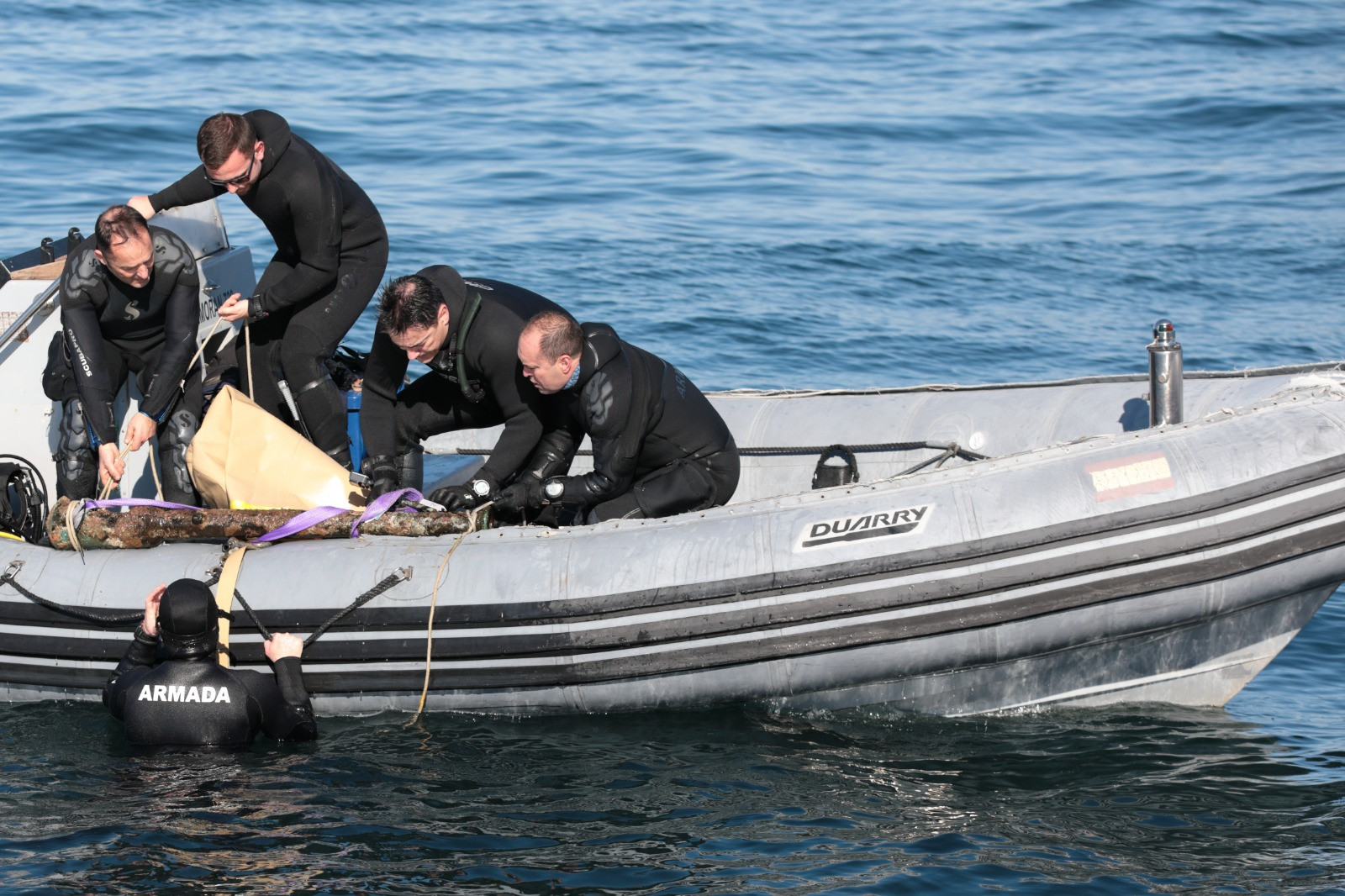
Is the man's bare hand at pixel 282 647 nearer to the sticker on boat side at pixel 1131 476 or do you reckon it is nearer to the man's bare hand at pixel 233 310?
the man's bare hand at pixel 233 310

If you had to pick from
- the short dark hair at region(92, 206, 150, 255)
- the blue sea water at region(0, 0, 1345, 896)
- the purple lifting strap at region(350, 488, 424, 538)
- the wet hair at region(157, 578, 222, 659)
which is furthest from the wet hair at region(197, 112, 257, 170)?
the blue sea water at region(0, 0, 1345, 896)

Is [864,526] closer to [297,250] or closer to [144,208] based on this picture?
[297,250]

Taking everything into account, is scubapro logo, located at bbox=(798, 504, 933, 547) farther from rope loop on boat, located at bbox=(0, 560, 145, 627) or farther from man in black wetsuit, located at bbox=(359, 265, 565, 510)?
rope loop on boat, located at bbox=(0, 560, 145, 627)

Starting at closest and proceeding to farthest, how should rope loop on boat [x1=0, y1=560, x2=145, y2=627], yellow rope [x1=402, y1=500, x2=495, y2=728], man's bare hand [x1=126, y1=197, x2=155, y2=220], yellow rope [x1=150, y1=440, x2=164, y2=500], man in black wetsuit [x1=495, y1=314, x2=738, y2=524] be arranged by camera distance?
man in black wetsuit [x1=495, y1=314, x2=738, y2=524] < yellow rope [x1=402, y1=500, x2=495, y2=728] < rope loop on boat [x1=0, y1=560, x2=145, y2=627] < man's bare hand [x1=126, y1=197, x2=155, y2=220] < yellow rope [x1=150, y1=440, x2=164, y2=500]

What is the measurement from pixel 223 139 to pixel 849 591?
2.57 meters

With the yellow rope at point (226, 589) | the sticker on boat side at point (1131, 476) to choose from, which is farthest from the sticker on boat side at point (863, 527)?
the yellow rope at point (226, 589)

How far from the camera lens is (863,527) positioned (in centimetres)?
481

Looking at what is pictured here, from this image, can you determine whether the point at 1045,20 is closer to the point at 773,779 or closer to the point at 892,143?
the point at 892,143

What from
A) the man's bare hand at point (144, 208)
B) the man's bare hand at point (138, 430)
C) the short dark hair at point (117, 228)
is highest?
the man's bare hand at point (144, 208)

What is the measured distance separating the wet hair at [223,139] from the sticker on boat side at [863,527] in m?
2.30

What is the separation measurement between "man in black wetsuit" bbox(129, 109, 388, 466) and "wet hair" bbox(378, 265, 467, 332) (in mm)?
597

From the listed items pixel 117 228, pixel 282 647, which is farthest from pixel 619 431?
pixel 117 228

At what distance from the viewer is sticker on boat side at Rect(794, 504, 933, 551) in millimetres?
4789

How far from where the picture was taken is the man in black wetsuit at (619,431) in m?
4.83
